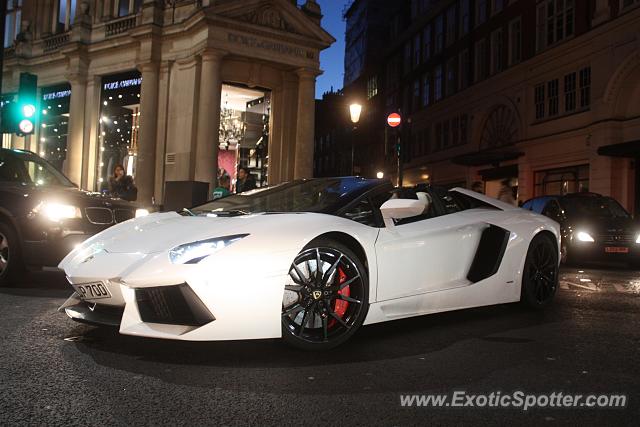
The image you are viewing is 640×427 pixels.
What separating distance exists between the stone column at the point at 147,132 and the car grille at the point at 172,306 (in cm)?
1651

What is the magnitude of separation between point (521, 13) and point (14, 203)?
26.6 metres

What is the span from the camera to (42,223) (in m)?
6.14

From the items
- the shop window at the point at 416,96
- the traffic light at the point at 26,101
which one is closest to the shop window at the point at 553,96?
the shop window at the point at 416,96

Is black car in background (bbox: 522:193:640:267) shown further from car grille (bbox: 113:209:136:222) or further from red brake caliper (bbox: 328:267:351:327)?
red brake caliper (bbox: 328:267:351:327)

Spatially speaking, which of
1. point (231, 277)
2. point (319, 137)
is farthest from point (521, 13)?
point (319, 137)

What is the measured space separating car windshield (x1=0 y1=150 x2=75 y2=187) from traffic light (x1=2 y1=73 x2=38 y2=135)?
3626 mm

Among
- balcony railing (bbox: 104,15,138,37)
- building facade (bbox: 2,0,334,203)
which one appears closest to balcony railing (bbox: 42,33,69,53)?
building facade (bbox: 2,0,334,203)

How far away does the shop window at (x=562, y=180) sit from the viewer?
23.3 meters

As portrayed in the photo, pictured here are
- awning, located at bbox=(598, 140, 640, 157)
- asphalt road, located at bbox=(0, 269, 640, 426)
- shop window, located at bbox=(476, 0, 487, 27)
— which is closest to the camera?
asphalt road, located at bbox=(0, 269, 640, 426)

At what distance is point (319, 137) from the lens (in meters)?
71.2

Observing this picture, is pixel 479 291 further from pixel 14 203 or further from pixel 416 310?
pixel 14 203

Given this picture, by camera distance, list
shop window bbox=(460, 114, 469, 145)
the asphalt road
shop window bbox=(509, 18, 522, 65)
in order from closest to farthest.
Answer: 1. the asphalt road
2. shop window bbox=(509, 18, 522, 65)
3. shop window bbox=(460, 114, 469, 145)

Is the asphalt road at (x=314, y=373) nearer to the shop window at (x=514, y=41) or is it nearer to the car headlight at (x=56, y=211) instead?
the car headlight at (x=56, y=211)

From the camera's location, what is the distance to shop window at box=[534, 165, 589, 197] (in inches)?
918
